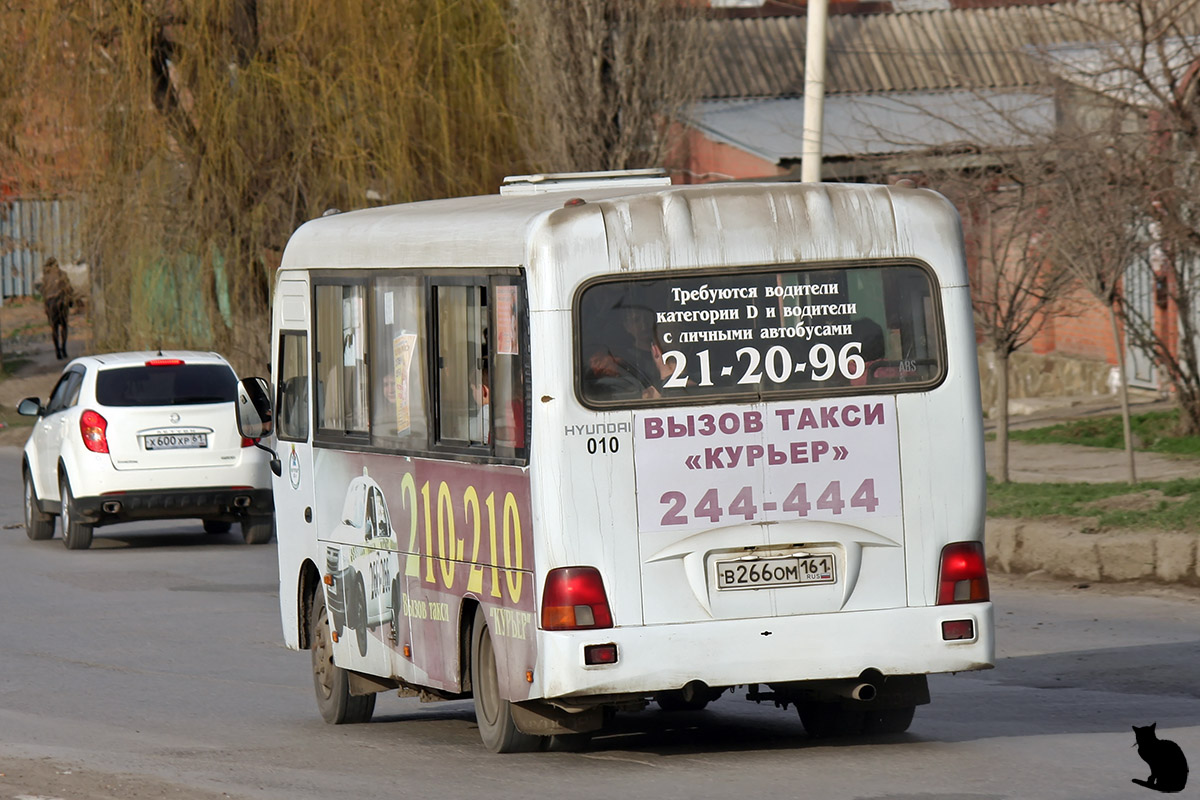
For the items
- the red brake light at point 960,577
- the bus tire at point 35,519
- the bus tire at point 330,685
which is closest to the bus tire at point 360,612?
the bus tire at point 330,685

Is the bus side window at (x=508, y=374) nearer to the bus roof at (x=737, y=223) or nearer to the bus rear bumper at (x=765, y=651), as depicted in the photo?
the bus roof at (x=737, y=223)

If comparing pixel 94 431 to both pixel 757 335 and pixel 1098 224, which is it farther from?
pixel 757 335

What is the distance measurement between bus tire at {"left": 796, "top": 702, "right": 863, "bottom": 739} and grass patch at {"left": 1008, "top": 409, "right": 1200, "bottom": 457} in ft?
41.6

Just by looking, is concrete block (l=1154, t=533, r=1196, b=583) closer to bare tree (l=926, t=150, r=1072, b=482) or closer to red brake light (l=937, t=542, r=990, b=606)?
bare tree (l=926, t=150, r=1072, b=482)

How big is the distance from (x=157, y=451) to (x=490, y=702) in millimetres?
10846

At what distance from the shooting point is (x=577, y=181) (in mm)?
9883

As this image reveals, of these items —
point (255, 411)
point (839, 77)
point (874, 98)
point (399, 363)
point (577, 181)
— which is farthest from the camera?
point (839, 77)

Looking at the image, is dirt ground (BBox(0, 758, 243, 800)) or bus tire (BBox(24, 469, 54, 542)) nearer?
dirt ground (BBox(0, 758, 243, 800))

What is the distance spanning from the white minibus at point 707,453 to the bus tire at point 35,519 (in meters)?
12.4

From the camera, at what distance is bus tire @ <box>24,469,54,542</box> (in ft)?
67.0

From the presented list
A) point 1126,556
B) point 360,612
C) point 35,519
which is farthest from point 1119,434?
point 360,612

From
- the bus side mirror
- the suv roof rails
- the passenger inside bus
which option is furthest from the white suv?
the passenger inside bus

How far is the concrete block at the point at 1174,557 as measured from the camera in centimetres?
1407

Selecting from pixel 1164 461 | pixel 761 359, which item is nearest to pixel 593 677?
pixel 761 359
